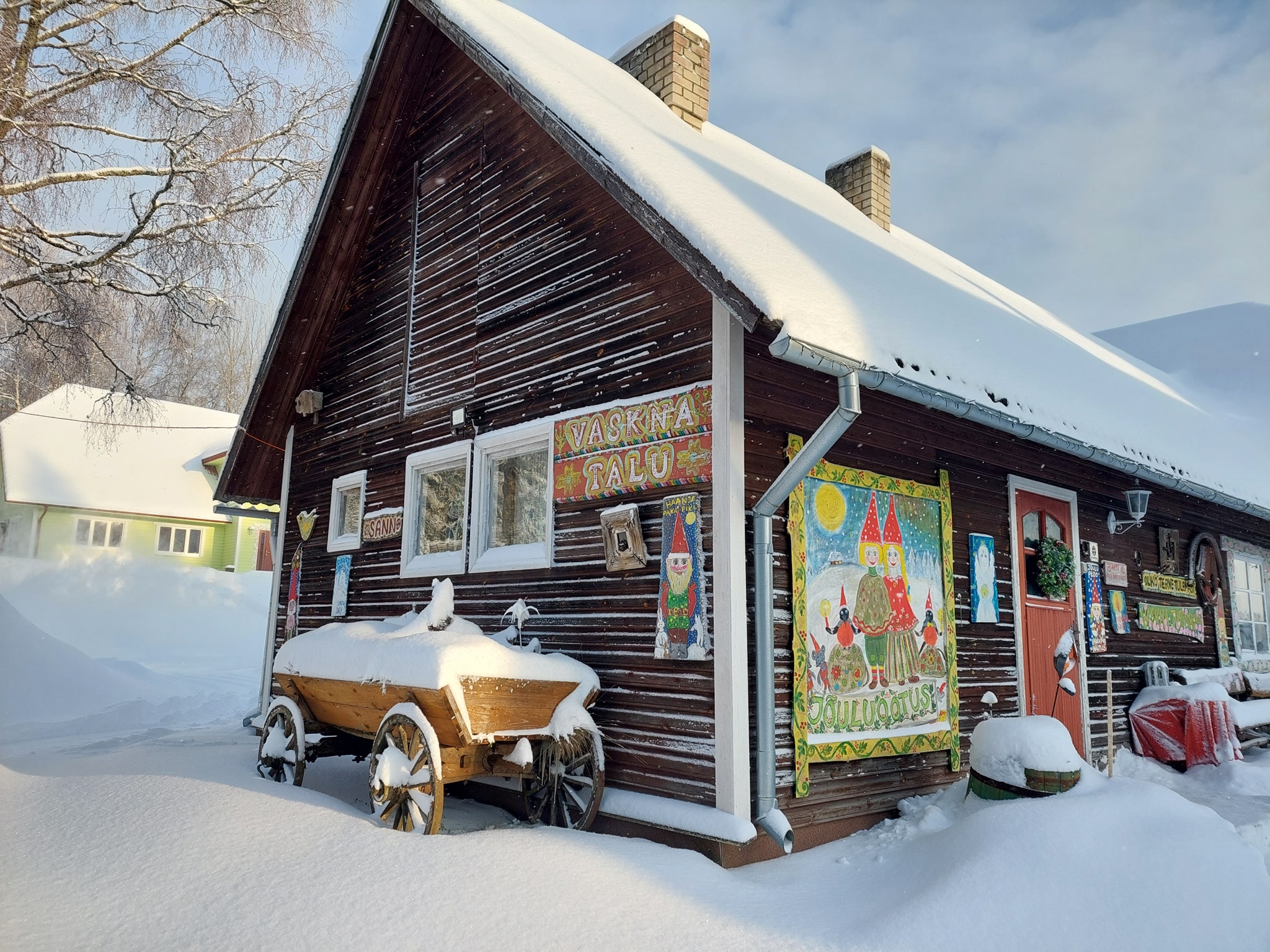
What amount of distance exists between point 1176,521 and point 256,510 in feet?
39.6

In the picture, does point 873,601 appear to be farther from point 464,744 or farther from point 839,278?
point 464,744

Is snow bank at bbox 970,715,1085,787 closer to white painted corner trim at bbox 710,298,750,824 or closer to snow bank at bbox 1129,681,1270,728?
white painted corner trim at bbox 710,298,750,824

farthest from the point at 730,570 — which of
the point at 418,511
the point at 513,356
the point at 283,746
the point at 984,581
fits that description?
the point at 418,511

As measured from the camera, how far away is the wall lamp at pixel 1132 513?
971 cm

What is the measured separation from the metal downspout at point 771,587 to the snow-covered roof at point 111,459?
25.8 m

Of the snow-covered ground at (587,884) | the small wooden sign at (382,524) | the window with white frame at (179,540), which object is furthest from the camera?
the window with white frame at (179,540)

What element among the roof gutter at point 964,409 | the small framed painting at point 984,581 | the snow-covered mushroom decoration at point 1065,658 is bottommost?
the snow-covered mushroom decoration at point 1065,658

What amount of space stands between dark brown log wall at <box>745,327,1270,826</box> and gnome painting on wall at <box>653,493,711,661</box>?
14.3 inches

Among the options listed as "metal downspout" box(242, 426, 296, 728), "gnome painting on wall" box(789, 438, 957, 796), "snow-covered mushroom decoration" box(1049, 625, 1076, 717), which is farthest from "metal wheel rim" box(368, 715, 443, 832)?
"metal downspout" box(242, 426, 296, 728)

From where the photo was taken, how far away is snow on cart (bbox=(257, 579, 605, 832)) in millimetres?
5402

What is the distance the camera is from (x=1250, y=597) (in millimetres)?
12586

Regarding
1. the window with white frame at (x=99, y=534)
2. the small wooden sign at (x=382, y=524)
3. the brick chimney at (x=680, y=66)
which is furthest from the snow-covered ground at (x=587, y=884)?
the window with white frame at (x=99, y=534)

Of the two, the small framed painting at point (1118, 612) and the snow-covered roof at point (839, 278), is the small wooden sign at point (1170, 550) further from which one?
the small framed painting at point (1118, 612)

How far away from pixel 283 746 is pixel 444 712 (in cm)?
242
